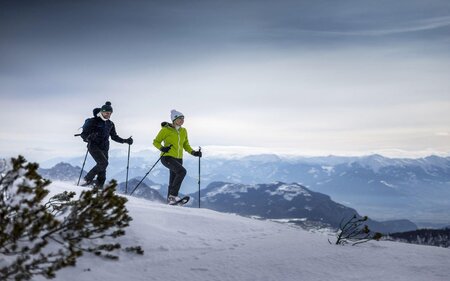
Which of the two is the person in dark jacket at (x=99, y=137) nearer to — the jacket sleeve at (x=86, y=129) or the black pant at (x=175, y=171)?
the jacket sleeve at (x=86, y=129)

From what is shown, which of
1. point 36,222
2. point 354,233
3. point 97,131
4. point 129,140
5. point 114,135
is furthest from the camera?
point 129,140

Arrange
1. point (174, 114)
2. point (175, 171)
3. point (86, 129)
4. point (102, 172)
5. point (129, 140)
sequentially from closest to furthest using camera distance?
point (86, 129)
point (175, 171)
point (102, 172)
point (174, 114)
point (129, 140)

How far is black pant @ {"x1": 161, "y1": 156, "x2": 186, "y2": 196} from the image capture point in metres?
11.2

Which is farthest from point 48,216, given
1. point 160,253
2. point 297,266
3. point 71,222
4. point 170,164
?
point 170,164

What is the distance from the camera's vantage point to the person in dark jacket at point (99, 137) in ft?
35.9

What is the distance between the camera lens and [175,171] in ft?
36.9

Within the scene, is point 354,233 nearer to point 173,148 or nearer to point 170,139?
point 173,148

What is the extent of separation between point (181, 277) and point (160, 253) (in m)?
0.76

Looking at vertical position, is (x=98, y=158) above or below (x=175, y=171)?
above

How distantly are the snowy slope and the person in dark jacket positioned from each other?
4.84 meters

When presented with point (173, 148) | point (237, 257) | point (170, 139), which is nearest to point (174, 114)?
point (170, 139)

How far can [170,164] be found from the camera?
1134 centimetres

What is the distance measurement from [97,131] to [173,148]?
238cm

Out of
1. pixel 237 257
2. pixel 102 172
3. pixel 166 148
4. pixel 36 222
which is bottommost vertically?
pixel 237 257
